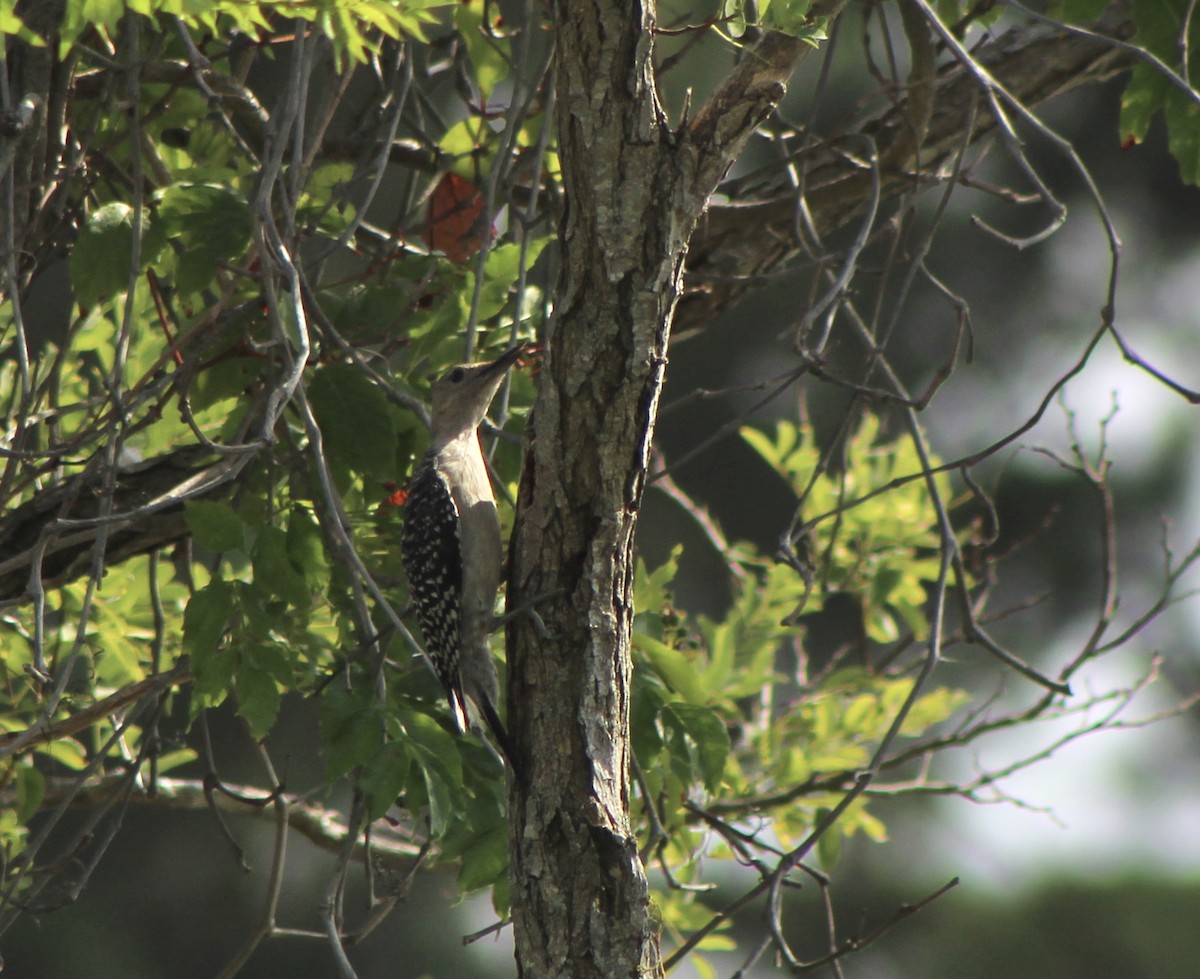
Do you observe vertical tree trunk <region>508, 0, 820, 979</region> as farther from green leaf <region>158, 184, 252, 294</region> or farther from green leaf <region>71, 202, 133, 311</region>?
green leaf <region>71, 202, 133, 311</region>

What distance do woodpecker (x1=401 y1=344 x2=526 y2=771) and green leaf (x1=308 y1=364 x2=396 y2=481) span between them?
0.35m

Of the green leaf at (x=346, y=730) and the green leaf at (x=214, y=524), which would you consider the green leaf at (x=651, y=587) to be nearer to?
the green leaf at (x=346, y=730)

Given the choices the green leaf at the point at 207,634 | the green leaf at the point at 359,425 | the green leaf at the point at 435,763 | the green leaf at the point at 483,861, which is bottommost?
the green leaf at the point at 483,861

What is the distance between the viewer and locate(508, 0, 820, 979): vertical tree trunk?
90.7 inches

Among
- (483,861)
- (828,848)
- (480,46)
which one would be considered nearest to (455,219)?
(480,46)

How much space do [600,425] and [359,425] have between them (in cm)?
62

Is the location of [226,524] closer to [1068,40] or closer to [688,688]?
[688,688]

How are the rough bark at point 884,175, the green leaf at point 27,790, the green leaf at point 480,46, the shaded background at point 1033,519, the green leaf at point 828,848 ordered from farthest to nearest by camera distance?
the shaded background at point 1033,519 < the green leaf at point 828,848 < the rough bark at point 884,175 < the green leaf at point 27,790 < the green leaf at point 480,46

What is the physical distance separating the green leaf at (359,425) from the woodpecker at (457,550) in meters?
0.35

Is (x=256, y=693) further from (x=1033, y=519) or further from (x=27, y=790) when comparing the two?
(x=1033, y=519)

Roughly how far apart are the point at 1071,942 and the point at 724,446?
216 inches

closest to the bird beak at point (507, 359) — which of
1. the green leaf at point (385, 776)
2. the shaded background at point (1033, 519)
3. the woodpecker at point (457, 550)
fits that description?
the woodpecker at point (457, 550)

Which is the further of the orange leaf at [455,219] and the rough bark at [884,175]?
the rough bark at [884,175]

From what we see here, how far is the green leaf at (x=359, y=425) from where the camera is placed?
2.76 m
